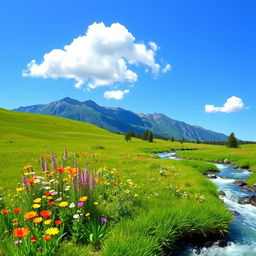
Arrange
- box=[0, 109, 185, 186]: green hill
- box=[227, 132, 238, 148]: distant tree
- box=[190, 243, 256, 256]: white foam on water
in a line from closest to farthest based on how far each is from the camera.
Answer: box=[190, 243, 256, 256]: white foam on water
box=[0, 109, 185, 186]: green hill
box=[227, 132, 238, 148]: distant tree

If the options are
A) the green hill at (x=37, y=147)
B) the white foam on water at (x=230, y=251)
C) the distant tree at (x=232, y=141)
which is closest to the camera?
the white foam on water at (x=230, y=251)

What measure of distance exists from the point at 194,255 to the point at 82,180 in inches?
212

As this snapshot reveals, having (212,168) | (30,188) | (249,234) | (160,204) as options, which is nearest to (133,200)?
(160,204)

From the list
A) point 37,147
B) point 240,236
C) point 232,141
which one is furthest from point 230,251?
point 232,141

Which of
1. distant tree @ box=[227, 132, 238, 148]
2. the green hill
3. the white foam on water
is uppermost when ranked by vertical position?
distant tree @ box=[227, 132, 238, 148]

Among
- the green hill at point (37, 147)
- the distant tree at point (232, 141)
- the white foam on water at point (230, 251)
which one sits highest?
the distant tree at point (232, 141)

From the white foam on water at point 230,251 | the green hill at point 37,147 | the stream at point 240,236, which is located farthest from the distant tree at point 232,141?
the white foam on water at point 230,251

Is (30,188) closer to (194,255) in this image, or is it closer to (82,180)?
(82,180)

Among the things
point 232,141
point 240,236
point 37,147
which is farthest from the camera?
point 232,141

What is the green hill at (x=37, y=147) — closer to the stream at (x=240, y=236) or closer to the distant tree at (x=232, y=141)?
the stream at (x=240, y=236)

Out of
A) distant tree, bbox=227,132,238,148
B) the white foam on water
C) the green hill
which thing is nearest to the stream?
the white foam on water

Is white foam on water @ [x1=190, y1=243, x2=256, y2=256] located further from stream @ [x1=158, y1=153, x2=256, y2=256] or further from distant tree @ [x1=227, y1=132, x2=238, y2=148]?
distant tree @ [x1=227, y1=132, x2=238, y2=148]

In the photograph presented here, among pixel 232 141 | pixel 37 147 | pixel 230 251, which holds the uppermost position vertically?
pixel 232 141

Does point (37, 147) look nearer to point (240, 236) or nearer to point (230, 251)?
point (240, 236)
